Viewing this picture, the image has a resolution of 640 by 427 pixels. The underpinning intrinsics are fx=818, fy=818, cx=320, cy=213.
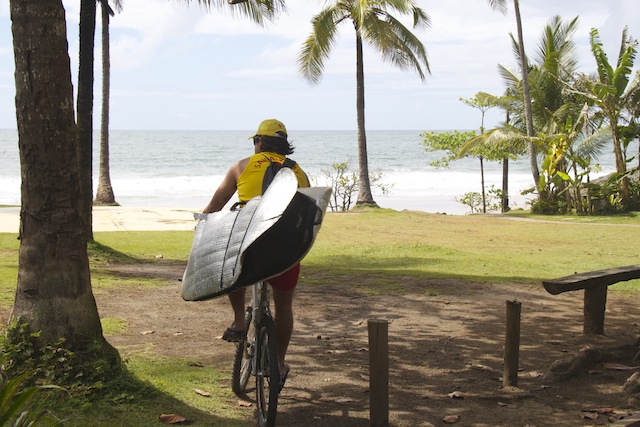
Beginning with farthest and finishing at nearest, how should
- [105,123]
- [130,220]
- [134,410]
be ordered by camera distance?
[105,123]
[130,220]
[134,410]

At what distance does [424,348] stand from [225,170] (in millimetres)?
55619

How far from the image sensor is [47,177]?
487 centimetres

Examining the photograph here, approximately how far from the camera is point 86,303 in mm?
5047

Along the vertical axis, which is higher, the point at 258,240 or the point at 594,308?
the point at 258,240

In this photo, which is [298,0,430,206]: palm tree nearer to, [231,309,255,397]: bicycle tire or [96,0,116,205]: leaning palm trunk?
[96,0,116,205]: leaning palm trunk

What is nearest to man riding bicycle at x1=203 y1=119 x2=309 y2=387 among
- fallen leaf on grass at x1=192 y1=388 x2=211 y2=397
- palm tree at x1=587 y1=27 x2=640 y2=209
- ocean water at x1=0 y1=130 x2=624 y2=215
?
fallen leaf on grass at x1=192 y1=388 x2=211 y2=397

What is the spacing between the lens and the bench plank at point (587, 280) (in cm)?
605

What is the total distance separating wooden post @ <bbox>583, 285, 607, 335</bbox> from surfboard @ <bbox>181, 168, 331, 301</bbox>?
11.0 ft

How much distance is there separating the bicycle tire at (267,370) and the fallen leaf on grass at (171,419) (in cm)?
46

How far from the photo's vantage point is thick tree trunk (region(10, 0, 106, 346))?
15.9 feet

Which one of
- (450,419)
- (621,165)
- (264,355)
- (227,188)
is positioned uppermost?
(621,165)

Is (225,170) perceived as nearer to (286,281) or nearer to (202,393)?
(202,393)

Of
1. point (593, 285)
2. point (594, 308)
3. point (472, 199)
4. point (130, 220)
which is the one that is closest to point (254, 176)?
point (593, 285)

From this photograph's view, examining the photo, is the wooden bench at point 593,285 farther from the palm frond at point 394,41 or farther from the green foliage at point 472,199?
the green foliage at point 472,199
